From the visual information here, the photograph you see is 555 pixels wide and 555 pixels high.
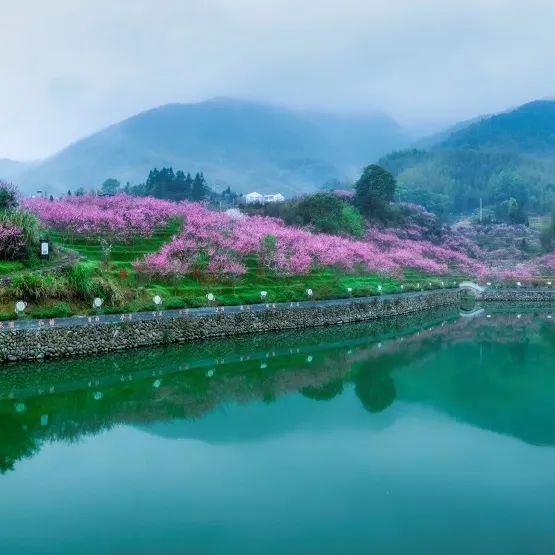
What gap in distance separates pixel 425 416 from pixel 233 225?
85.1ft

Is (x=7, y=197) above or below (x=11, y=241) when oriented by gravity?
above

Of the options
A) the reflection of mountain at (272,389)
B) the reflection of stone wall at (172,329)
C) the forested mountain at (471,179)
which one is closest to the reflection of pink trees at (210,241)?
the reflection of stone wall at (172,329)

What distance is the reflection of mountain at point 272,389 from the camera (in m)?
17.0

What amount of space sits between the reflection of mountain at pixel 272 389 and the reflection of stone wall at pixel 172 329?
715mm

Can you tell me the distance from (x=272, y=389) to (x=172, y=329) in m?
7.36

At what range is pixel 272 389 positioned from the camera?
21.8 metres

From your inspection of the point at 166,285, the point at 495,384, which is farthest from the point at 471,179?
the point at 495,384

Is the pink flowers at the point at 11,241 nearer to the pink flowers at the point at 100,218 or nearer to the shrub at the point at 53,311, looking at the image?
the shrub at the point at 53,311

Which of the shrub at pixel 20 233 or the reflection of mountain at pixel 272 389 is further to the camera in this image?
the shrub at pixel 20 233

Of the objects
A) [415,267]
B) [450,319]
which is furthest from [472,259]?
[450,319]

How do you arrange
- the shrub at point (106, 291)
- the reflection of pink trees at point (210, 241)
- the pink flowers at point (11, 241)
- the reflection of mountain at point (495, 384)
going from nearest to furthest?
the reflection of mountain at point (495, 384)
the shrub at point (106, 291)
the pink flowers at point (11, 241)
the reflection of pink trees at point (210, 241)

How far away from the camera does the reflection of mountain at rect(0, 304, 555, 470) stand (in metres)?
17.0

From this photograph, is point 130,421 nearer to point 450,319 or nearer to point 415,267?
point 450,319

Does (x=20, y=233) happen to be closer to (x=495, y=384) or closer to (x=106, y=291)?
(x=106, y=291)
